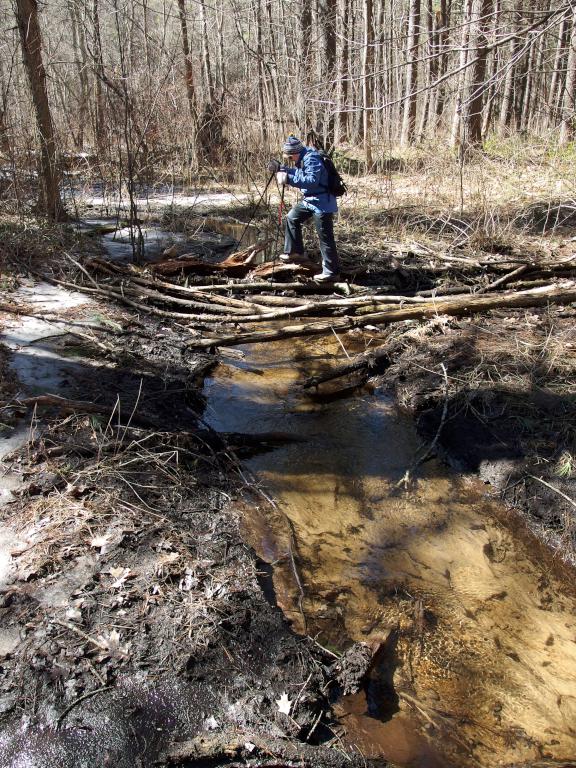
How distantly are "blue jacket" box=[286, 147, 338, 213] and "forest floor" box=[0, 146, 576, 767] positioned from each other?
77.4 inches

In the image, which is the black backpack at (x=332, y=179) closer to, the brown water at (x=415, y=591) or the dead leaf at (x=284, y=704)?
the brown water at (x=415, y=591)

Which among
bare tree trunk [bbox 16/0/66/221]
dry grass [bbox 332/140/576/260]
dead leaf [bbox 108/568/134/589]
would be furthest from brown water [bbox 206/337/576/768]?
bare tree trunk [bbox 16/0/66/221]

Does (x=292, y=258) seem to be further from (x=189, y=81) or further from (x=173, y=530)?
(x=189, y=81)

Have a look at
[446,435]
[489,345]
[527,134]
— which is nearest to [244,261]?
[489,345]

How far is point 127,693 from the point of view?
107 inches

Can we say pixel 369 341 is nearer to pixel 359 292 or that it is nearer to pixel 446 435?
pixel 359 292

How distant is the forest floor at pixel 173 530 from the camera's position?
265 centimetres

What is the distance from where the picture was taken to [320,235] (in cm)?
805

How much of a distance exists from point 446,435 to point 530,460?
0.83 metres

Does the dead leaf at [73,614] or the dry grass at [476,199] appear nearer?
the dead leaf at [73,614]

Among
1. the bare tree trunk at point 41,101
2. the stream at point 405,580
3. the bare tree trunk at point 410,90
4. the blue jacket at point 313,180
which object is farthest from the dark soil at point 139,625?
the bare tree trunk at point 410,90

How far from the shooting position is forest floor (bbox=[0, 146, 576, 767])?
8.68 ft

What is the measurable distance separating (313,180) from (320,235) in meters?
0.72

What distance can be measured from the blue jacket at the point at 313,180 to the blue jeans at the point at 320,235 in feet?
0.41
